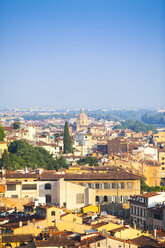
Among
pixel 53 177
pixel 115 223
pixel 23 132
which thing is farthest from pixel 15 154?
pixel 115 223

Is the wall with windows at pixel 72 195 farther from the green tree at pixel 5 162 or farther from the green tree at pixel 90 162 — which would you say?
the green tree at pixel 90 162

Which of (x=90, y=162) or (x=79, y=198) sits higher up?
(x=90, y=162)

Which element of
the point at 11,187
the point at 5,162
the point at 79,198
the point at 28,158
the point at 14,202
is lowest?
the point at 79,198

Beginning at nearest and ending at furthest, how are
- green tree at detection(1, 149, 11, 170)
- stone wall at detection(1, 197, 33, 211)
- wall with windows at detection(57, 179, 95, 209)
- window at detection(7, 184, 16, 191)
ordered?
1. stone wall at detection(1, 197, 33, 211)
2. wall with windows at detection(57, 179, 95, 209)
3. window at detection(7, 184, 16, 191)
4. green tree at detection(1, 149, 11, 170)

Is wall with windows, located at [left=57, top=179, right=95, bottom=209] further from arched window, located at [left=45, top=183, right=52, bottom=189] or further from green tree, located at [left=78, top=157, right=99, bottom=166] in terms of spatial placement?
green tree, located at [left=78, top=157, right=99, bottom=166]

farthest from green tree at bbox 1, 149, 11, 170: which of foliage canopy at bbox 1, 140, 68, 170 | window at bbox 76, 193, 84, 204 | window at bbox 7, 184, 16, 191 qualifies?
window at bbox 76, 193, 84, 204

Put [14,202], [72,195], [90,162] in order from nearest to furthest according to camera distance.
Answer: [14,202] → [72,195] → [90,162]

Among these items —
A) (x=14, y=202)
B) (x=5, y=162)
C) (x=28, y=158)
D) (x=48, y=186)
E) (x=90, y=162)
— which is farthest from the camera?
(x=90, y=162)

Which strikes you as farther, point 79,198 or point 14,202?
point 79,198

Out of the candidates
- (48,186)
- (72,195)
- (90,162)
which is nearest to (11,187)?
(48,186)

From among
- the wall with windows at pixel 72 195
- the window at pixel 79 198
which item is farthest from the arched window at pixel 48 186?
the window at pixel 79 198

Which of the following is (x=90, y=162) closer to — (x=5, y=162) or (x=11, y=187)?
(x=5, y=162)

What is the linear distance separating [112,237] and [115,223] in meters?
4.03

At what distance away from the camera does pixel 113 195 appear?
110ft
